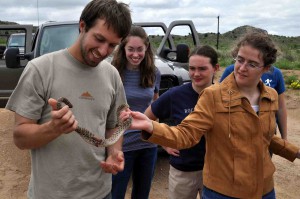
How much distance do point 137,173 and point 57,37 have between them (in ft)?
10.3

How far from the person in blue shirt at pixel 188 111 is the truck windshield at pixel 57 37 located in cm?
306

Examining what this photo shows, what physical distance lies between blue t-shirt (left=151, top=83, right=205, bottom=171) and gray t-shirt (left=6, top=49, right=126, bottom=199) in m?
0.95

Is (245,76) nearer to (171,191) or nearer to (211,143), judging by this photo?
(211,143)

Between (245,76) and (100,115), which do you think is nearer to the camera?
(100,115)

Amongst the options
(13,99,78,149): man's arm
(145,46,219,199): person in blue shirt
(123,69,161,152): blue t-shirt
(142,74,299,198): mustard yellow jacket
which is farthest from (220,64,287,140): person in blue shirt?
(13,99,78,149): man's arm

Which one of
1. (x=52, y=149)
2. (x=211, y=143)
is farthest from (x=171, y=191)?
(x=52, y=149)

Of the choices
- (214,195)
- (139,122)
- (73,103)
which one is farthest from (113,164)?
(214,195)

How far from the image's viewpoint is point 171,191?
322cm

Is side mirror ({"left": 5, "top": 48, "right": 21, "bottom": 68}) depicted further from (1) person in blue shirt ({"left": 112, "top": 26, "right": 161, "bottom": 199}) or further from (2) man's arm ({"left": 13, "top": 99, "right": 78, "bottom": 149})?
(2) man's arm ({"left": 13, "top": 99, "right": 78, "bottom": 149})

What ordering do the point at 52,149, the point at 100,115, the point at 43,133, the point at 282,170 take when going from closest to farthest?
the point at 43,133 → the point at 52,149 → the point at 100,115 → the point at 282,170

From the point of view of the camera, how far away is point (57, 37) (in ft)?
19.4

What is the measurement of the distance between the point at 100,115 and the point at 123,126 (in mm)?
178

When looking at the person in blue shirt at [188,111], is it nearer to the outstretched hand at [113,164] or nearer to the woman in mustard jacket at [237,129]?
the woman in mustard jacket at [237,129]

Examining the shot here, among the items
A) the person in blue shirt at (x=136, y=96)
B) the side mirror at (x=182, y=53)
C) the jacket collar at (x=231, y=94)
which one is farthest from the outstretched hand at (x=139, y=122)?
A: the side mirror at (x=182, y=53)
